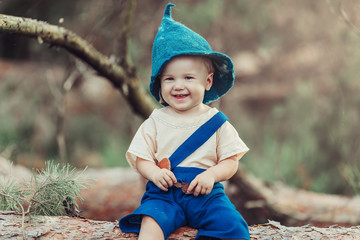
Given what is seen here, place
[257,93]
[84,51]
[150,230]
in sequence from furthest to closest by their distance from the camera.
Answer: [257,93] → [84,51] → [150,230]

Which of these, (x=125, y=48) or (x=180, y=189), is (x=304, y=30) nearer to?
(x=125, y=48)

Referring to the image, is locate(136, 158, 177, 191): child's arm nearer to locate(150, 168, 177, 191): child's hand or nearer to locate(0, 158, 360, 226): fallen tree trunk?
locate(150, 168, 177, 191): child's hand

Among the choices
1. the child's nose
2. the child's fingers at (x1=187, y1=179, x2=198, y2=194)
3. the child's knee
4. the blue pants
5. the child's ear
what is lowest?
the child's knee

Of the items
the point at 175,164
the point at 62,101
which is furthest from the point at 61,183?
the point at 62,101

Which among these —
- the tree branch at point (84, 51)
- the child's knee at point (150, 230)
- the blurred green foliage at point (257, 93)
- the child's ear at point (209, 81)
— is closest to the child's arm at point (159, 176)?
the child's knee at point (150, 230)

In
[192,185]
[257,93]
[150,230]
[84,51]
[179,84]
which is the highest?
[257,93]

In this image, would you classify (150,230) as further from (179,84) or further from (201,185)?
(179,84)

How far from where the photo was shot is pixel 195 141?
149cm

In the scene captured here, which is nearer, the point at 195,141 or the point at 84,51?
the point at 195,141

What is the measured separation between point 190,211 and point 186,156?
19 centimetres

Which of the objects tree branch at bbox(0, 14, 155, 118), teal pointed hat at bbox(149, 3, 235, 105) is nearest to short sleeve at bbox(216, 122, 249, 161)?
teal pointed hat at bbox(149, 3, 235, 105)

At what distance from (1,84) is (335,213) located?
4940 millimetres

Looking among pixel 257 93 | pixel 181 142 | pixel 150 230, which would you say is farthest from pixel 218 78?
pixel 257 93

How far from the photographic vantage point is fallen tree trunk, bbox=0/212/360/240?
141cm
